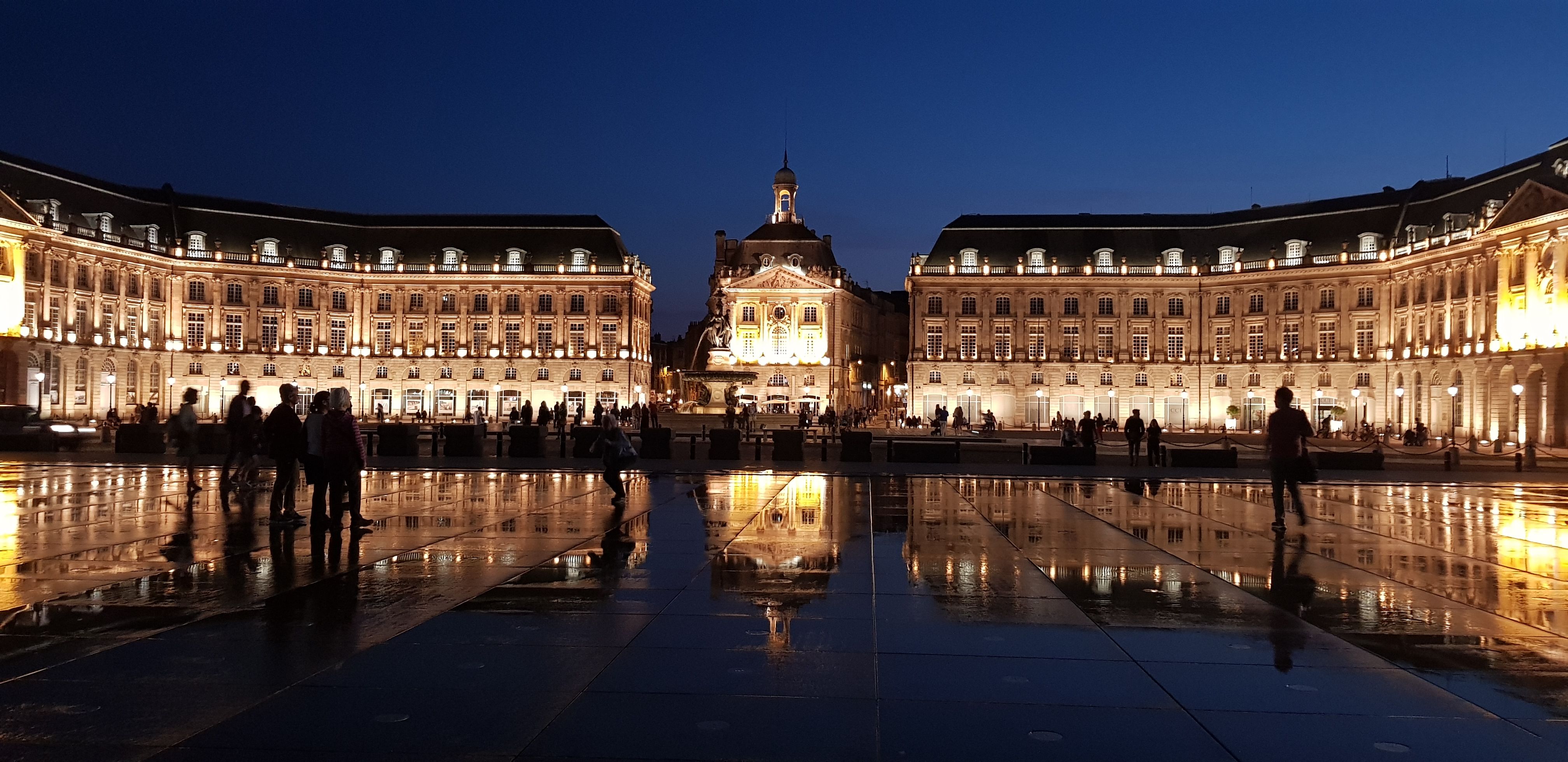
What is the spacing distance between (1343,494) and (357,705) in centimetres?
2078

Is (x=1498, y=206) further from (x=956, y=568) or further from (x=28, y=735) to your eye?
(x=28, y=735)

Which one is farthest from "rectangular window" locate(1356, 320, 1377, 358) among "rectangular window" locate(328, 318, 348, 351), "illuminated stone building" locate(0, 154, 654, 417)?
"rectangular window" locate(328, 318, 348, 351)

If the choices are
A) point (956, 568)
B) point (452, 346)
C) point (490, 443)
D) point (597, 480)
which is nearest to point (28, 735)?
point (956, 568)

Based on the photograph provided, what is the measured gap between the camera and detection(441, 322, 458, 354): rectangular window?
9962 centimetres

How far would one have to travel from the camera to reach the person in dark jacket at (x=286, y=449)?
50.8ft

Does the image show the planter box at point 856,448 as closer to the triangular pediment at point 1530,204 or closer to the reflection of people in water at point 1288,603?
the reflection of people in water at point 1288,603

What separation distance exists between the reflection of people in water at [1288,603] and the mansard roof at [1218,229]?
239 feet

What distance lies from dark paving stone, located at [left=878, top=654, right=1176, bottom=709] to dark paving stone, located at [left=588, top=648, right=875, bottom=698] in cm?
22

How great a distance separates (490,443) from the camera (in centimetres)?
4097

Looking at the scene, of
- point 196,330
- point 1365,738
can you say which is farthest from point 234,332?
point 1365,738

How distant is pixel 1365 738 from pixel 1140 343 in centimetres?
9256

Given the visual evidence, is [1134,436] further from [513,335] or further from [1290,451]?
[513,335]

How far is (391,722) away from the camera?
20.3 feet

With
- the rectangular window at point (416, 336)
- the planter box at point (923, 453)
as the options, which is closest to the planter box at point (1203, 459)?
the planter box at point (923, 453)
